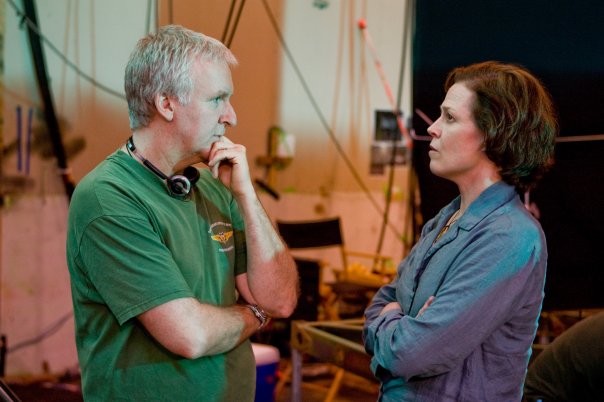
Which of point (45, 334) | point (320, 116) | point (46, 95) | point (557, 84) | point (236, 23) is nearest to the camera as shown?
point (557, 84)

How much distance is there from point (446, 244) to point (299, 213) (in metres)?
4.68

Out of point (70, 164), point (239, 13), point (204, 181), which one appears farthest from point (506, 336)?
point (239, 13)

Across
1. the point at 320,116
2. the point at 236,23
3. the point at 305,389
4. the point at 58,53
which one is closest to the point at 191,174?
the point at 58,53

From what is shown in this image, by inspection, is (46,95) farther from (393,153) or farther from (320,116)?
(393,153)

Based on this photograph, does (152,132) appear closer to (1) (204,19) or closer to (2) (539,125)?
(2) (539,125)

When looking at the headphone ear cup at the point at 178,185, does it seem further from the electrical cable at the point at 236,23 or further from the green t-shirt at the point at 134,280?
the electrical cable at the point at 236,23

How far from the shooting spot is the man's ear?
166cm

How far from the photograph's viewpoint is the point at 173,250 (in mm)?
1599

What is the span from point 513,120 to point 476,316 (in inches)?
17.2

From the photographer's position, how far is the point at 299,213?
6336mm

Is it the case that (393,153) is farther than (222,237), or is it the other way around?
(393,153)

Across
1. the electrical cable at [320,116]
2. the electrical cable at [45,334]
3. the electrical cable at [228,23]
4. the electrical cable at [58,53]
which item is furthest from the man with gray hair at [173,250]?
the electrical cable at [320,116]

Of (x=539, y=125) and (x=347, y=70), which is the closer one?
(x=539, y=125)

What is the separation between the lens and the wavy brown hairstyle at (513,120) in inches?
63.2
